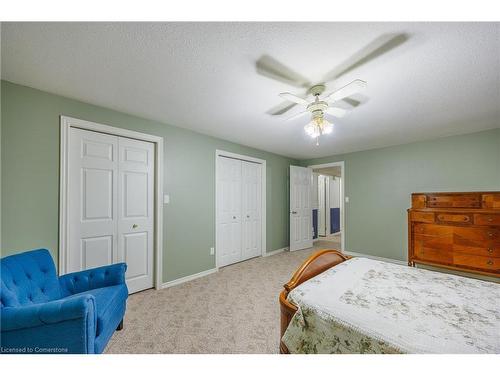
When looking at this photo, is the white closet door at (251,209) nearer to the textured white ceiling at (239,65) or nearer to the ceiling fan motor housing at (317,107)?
the textured white ceiling at (239,65)

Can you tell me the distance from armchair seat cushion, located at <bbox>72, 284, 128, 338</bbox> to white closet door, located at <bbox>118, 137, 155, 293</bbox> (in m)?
0.84

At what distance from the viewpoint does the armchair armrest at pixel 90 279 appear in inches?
69.1

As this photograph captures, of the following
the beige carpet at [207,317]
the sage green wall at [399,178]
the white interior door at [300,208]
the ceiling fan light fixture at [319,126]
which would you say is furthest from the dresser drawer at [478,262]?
the ceiling fan light fixture at [319,126]

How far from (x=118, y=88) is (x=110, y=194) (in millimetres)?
1195

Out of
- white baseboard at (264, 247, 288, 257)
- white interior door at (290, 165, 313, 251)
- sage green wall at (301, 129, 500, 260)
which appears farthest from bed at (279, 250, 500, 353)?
white interior door at (290, 165, 313, 251)

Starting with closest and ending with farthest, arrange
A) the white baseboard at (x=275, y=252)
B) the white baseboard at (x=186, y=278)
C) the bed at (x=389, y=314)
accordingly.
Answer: the bed at (x=389, y=314), the white baseboard at (x=186, y=278), the white baseboard at (x=275, y=252)

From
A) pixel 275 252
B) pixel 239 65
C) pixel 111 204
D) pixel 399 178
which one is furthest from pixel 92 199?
pixel 399 178

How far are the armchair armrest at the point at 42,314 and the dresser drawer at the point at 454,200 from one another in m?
4.22

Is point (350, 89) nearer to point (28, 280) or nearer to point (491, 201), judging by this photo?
point (28, 280)

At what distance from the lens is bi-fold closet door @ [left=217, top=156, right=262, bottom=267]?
3.63 metres

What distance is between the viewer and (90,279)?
1804 millimetres

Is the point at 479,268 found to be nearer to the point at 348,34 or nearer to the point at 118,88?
the point at 348,34

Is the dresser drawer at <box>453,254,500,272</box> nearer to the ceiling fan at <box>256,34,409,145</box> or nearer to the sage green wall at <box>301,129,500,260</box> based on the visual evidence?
the sage green wall at <box>301,129,500,260</box>

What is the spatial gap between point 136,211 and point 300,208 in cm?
353
